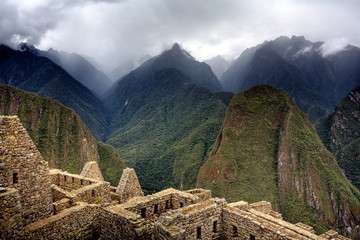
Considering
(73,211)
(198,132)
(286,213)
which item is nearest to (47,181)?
(73,211)

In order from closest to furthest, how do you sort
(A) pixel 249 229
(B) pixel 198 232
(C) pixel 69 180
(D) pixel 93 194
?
(B) pixel 198 232, (A) pixel 249 229, (D) pixel 93 194, (C) pixel 69 180

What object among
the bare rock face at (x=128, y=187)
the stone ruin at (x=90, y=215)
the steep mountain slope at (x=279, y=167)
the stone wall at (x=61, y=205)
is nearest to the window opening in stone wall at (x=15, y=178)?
the stone ruin at (x=90, y=215)

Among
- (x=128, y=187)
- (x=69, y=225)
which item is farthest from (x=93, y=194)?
(x=128, y=187)

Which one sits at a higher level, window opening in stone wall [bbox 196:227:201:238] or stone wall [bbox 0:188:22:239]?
stone wall [bbox 0:188:22:239]

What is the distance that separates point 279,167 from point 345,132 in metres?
108

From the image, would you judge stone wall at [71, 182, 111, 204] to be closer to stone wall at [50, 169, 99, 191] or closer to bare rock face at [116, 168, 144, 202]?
stone wall at [50, 169, 99, 191]

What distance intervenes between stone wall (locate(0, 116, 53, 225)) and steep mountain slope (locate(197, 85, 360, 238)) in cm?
9509

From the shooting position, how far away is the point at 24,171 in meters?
8.60

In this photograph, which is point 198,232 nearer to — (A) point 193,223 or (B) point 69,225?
(A) point 193,223

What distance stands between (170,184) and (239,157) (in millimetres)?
42791

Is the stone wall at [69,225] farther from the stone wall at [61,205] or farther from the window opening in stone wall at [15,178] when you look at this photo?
the window opening in stone wall at [15,178]

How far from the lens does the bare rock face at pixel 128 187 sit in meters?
13.3

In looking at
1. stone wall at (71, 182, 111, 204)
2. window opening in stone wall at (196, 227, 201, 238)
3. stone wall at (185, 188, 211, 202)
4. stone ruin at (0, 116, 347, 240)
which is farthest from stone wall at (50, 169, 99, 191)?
stone wall at (185, 188, 211, 202)

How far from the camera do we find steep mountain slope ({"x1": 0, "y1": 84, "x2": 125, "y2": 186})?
387ft
